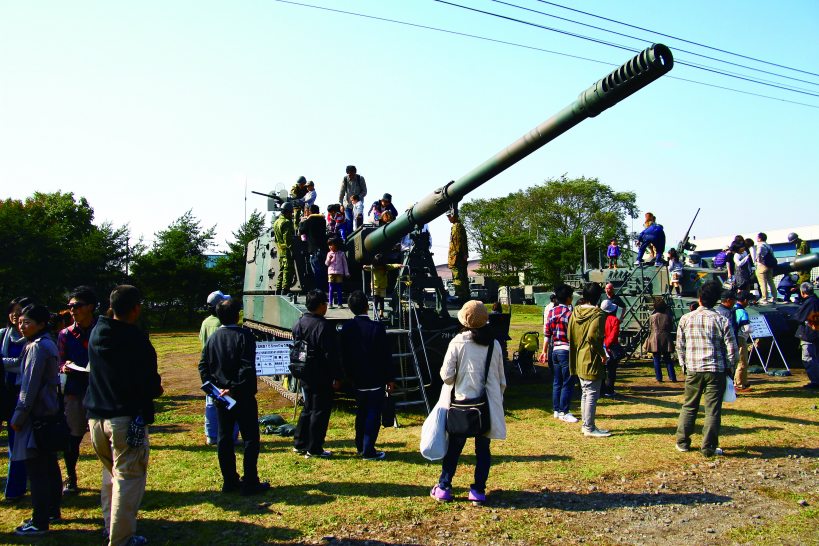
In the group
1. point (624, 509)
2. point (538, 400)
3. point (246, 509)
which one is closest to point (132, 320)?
point (246, 509)

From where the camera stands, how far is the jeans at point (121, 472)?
4477 mm

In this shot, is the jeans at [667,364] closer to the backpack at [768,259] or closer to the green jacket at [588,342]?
the green jacket at [588,342]

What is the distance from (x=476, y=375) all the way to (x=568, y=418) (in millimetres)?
4067

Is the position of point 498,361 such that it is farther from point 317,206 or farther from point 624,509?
point 317,206

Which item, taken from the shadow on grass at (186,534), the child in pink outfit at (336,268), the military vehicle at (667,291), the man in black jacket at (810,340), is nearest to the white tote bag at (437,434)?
the shadow on grass at (186,534)

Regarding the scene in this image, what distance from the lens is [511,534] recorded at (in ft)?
16.3

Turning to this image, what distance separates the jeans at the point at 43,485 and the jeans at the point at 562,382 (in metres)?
6.18

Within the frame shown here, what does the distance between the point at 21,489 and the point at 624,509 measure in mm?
5325

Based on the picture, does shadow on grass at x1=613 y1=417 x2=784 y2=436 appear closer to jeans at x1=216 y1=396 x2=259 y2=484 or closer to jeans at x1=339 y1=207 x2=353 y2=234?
jeans at x1=216 y1=396 x2=259 y2=484

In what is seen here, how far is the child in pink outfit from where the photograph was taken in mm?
10891

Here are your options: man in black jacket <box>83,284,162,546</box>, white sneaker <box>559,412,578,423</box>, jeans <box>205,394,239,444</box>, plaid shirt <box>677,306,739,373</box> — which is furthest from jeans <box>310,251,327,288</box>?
man in black jacket <box>83,284,162,546</box>

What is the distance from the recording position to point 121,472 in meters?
4.48

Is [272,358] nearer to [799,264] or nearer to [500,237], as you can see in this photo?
[799,264]

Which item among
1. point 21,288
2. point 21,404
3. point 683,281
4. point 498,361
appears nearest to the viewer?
point 21,404
